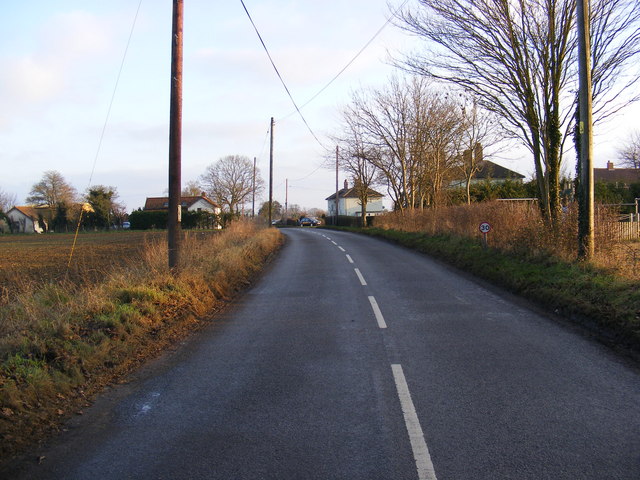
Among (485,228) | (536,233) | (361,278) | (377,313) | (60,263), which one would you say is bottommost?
(377,313)

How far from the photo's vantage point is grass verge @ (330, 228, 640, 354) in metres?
7.04

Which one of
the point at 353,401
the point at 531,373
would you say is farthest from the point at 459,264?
the point at 353,401

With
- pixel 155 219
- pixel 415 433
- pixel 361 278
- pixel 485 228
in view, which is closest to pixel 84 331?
pixel 415 433

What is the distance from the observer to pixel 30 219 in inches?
3494

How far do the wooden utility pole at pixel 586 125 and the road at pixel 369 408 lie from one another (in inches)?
133

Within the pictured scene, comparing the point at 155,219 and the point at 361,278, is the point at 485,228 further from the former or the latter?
the point at 155,219

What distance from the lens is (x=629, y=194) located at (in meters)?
34.0

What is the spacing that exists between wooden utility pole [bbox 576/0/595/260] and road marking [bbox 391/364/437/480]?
718cm

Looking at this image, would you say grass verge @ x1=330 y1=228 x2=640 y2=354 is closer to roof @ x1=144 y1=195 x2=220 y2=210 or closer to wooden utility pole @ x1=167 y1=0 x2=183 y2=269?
wooden utility pole @ x1=167 y1=0 x2=183 y2=269

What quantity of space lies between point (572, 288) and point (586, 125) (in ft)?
12.0

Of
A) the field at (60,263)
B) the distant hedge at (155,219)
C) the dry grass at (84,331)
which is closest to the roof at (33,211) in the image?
the distant hedge at (155,219)

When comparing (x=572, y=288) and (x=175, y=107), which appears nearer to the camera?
(x=572, y=288)

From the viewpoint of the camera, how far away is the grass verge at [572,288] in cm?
704

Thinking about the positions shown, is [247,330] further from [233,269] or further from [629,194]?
[629,194]
